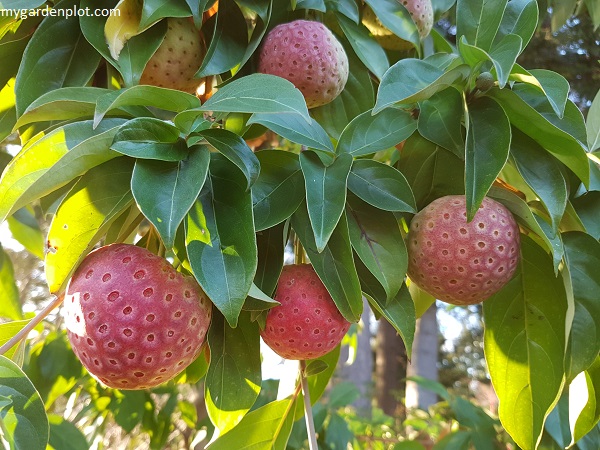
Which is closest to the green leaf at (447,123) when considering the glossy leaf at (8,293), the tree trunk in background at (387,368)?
the glossy leaf at (8,293)

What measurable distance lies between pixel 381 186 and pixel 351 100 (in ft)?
0.72

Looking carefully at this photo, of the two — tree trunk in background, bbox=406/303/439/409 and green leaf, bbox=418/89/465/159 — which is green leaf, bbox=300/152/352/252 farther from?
tree trunk in background, bbox=406/303/439/409

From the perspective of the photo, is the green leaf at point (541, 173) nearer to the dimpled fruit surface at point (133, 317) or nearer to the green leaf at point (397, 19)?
the green leaf at point (397, 19)

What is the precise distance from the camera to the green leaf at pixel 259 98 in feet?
1.59

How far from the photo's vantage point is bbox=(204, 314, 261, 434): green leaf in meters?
0.62

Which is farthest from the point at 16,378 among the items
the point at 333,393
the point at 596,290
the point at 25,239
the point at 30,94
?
the point at 333,393

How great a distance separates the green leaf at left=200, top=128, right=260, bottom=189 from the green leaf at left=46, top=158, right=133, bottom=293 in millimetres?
76

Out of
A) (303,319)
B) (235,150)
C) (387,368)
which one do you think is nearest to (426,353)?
(387,368)

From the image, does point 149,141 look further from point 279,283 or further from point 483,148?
point 483,148

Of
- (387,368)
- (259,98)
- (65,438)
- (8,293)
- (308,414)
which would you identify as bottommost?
(387,368)

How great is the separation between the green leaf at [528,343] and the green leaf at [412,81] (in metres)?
0.20

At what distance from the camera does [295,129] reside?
22.4 inches

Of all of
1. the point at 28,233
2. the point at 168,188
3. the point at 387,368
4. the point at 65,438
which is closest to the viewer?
the point at 168,188

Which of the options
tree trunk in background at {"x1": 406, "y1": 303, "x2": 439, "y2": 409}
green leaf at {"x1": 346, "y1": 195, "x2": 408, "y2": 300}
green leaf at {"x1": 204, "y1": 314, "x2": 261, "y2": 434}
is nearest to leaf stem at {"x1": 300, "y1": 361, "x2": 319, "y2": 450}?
green leaf at {"x1": 204, "y1": 314, "x2": 261, "y2": 434}
